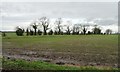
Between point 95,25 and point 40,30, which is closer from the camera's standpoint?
point 40,30

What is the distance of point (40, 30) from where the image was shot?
287 ft

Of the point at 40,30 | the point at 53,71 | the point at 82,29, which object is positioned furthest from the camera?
the point at 82,29

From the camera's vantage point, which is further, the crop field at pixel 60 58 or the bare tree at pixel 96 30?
the bare tree at pixel 96 30

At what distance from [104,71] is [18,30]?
7213cm

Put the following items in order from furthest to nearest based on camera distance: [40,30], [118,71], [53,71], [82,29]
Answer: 1. [82,29]
2. [40,30]
3. [118,71]
4. [53,71]

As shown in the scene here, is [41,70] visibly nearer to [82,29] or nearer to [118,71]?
[118,71]

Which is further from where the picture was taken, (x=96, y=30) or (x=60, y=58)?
(x=96, y=30)

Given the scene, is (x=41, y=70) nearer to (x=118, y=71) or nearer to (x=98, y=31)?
(x=118, y=71)

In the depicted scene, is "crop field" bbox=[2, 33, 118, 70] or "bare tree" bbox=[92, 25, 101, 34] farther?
"bare tree" bbox=[92, 25, 101, 34]

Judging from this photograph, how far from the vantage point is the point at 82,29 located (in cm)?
9806

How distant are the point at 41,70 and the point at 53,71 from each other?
55 centimetres

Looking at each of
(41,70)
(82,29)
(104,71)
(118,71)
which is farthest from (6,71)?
(82,29)

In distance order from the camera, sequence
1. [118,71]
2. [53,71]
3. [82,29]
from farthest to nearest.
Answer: [82,29], [118,71], [53,71]

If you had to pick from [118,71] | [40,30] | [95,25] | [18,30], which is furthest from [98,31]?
[118,71]
